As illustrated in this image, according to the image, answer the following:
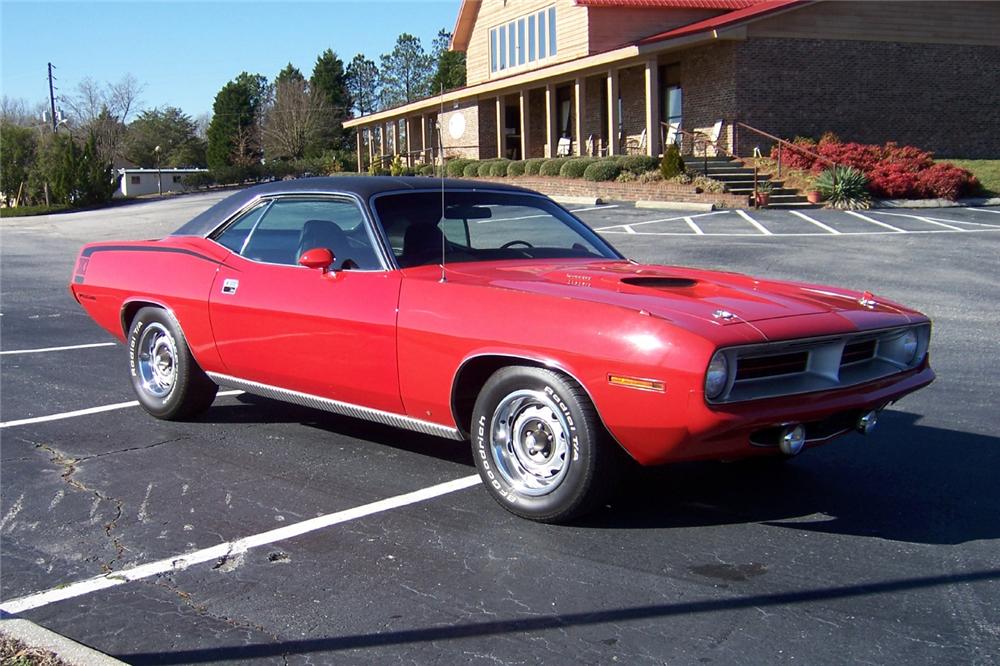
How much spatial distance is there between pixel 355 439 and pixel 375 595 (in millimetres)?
2365

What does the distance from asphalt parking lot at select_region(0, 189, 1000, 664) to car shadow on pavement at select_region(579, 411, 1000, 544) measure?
17mm

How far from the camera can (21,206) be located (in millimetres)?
48344

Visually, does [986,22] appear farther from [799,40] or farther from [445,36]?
[445,36]

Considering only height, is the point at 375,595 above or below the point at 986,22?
below

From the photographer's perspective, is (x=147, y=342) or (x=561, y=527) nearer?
(x=561, y=527)

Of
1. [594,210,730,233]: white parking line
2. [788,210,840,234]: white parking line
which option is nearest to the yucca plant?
[788,210,840,234]: white parking line

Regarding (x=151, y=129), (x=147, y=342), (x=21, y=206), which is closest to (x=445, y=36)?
(x=151, y=129)

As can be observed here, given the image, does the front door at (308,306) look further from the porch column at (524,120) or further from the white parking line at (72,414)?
the porch column at (524,120)

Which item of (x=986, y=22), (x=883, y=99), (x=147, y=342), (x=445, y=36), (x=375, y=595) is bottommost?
(x=375, y=595)

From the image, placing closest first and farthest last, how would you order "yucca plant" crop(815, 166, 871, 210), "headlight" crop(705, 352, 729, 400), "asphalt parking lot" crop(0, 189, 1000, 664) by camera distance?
"asphalt parking lot" crop(0, 189, 1000, 664) < "headlight" crop(705, 352, 729, 400) < "yucca plant" crop(815, 166, 871, 210)

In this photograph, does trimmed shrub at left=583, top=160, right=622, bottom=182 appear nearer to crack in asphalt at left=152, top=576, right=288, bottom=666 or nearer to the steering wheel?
the steering wheel

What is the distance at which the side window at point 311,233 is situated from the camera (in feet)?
17.9

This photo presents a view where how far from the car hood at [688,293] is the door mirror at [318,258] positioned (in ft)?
2.14

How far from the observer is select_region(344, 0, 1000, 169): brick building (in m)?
27.9
